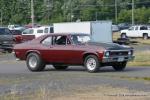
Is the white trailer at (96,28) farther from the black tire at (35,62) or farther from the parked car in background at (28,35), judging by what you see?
the black tire at (35,62)

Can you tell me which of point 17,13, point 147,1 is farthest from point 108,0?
point 17,13

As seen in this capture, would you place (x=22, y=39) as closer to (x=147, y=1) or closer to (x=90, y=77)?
(x=90, y=77)

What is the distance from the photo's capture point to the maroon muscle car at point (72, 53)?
68.0 ft

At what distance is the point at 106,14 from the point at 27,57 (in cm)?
11611

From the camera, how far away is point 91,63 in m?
20.8

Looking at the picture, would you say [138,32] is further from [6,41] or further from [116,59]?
[116,59]

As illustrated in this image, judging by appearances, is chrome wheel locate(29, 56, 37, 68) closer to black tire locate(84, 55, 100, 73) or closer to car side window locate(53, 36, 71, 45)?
car side window locate(53, 36, 71, 45)

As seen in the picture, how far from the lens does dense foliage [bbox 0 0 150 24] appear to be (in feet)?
402

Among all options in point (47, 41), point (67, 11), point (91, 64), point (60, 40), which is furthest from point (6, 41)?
point (67, 11)

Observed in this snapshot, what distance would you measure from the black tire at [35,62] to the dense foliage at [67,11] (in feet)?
315

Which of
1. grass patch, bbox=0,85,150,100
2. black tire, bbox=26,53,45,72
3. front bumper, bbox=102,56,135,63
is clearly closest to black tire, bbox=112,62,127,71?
front bumper, bbox=102,56,135,63

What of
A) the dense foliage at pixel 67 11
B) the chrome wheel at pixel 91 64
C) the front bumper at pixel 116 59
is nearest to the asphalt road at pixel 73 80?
the chrome wheel at pixel 91 64

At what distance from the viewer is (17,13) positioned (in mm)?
124188

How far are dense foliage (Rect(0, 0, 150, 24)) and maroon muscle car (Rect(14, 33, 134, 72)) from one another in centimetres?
9613
